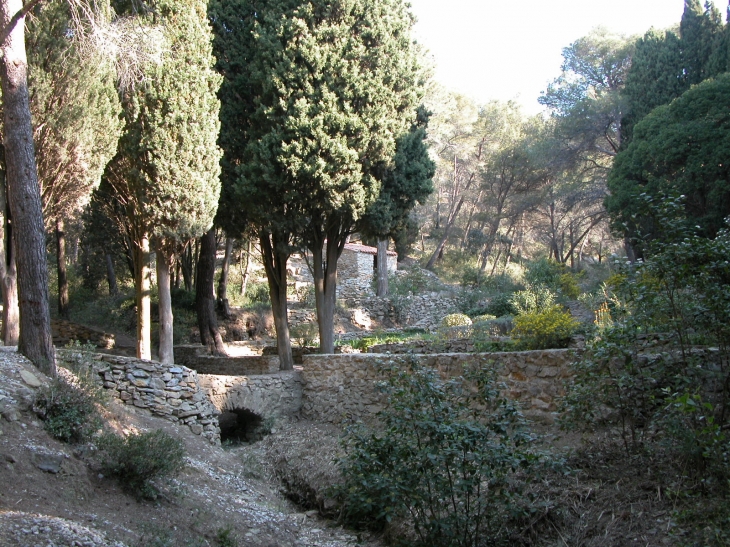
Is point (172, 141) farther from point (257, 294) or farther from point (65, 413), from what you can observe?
point (257, 294)

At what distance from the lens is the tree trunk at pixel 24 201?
7.48 metres

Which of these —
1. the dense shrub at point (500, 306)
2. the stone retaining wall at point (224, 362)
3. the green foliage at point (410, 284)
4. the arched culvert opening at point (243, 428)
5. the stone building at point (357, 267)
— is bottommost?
the arched culvert opening at point (243, 428)

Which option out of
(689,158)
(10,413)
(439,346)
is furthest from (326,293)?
(689,158)

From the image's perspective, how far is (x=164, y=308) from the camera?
11.3 meters

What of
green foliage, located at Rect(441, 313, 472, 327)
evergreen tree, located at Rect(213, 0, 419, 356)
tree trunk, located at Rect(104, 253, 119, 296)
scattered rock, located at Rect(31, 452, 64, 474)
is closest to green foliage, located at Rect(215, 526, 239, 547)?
scattered rock, located at Rect(31, 452, 64, 474)

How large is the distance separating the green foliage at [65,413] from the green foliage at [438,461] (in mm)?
3283

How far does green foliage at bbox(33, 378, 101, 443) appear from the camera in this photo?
665 cm

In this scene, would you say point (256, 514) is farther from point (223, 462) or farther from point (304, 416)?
point (304, 416)

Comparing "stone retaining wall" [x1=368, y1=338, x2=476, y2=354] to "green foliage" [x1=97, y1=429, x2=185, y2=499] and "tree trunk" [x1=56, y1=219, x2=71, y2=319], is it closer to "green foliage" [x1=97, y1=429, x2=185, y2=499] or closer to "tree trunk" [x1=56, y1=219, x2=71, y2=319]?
"green foliage" [x1=97, y1=429, x2=185, y2=499]

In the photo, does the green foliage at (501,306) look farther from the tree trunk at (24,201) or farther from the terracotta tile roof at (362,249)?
the tree trunk at (24,201)

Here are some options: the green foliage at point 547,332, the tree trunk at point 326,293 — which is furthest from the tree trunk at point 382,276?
the green foliage at point 547,332

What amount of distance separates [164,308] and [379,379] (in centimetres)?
440

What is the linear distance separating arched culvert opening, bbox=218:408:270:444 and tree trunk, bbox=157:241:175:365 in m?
1.80

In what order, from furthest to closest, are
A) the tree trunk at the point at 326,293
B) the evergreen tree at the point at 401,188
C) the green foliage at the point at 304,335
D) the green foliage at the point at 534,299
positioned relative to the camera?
the green foliage at the point at 534,299 → the green foliage at the point at 304,335 → the tree trunk at the point at 326,293 → the evergreen tree at the point at 401,188
